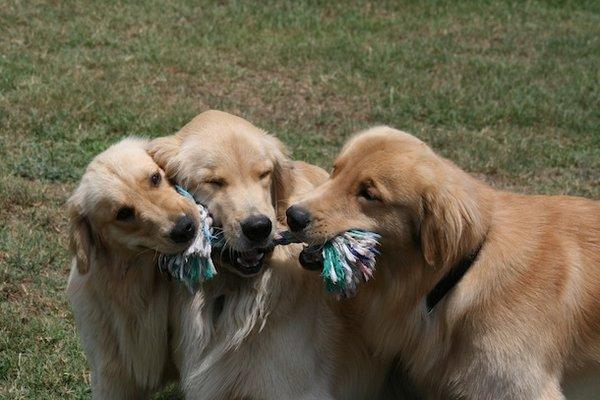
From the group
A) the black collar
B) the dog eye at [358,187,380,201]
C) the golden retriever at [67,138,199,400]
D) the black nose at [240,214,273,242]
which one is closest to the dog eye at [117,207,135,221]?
the golden retriever at [67,138,199,400]

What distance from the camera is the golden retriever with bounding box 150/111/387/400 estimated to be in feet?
13.6

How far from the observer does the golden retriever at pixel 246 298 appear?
4.16 m

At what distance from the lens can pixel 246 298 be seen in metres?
4.26

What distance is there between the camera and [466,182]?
425cm

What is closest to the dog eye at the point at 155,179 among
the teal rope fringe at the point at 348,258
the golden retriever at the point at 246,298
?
the golden retriever at the point at 246,298

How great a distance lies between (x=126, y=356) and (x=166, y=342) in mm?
191

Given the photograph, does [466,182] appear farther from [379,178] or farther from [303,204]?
[303,204]

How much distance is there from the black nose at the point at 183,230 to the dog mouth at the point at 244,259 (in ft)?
0.60

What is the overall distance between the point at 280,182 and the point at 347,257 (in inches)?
26.2

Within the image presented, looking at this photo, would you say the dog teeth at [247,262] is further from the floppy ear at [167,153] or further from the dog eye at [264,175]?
the floppy ear at [167,153]

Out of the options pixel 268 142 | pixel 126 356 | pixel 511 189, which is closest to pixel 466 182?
pixel 268 142

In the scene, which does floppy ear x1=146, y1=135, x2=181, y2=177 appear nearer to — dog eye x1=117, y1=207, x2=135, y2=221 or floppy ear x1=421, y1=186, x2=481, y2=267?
dog eye x1=117, y1=207, x2=135, y2=221

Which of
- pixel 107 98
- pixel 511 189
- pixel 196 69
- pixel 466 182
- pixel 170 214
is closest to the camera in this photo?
pixel 170 214

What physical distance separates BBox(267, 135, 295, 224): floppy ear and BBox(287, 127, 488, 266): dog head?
29 cm
